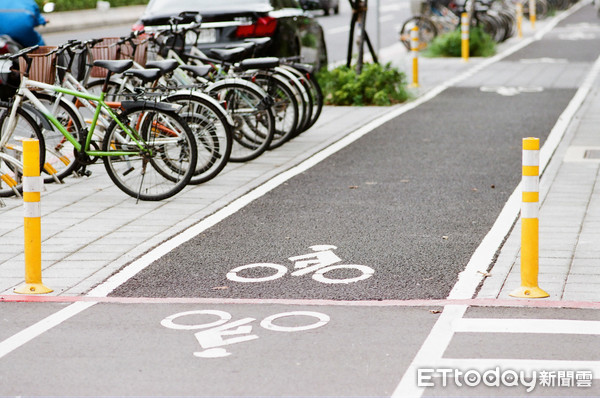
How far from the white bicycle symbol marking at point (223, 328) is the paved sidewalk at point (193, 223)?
1.03 meters

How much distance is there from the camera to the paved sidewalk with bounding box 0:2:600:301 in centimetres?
737

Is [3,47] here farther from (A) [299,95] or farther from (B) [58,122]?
(B) [58,122]

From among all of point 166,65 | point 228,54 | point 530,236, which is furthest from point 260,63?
point 530,236

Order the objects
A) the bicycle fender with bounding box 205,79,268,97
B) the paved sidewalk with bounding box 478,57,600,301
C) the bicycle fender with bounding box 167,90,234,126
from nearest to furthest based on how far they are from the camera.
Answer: the paved sidewalk with bounding box 478,57,600,301 → the bicycle fender with bounding box 167,90,234,126 → the bicycle fender with bounding box 205,79,268,97

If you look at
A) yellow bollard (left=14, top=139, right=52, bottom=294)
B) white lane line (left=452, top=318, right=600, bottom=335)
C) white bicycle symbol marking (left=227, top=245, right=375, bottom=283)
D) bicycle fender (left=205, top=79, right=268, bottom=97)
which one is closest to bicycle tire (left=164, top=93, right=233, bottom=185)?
bicycle fender (left=205, top=79, right=268, bottom=97)

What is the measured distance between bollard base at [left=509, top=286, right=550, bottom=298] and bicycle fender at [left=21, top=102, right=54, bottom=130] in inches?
194

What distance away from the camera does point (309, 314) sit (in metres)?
6.49

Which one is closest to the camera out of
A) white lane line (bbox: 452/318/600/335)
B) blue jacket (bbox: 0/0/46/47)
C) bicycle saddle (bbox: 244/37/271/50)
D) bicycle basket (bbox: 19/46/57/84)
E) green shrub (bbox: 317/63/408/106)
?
white lane line (bbox: 452/318/600/335)

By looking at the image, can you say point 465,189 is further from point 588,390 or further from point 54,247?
point 588,390

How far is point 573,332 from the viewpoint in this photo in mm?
6043

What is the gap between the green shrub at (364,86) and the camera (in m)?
17.0

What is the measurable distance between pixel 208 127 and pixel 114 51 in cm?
170

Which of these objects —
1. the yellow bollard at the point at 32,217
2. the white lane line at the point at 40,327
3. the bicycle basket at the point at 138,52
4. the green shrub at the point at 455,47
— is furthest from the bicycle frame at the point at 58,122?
the green shrub at the point at 455,47

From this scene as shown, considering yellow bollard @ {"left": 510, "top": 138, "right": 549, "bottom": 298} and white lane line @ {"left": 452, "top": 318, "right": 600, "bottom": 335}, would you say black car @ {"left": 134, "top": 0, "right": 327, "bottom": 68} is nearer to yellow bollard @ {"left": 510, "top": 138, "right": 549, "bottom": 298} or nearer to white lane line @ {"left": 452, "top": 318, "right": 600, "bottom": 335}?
yellow bollard @ {"left": 510, "top": 138, "right": 549, "bottom": 298}
